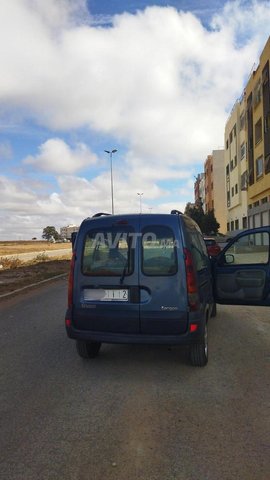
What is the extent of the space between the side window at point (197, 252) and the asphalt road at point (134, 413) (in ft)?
3.98

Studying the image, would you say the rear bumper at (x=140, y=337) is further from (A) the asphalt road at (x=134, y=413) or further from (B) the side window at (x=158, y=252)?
(B) the side window at (x=158, y=252)

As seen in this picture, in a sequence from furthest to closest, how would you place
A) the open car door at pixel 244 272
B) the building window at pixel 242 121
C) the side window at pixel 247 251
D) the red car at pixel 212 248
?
the building window at pixel 242 121 < the red car at pixel 212 248 < the side window at pixel 247 251 < the open car door at pixel 244 272

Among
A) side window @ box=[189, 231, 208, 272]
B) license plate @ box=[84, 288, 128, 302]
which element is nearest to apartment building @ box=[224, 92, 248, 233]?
side window @ box=[189, 231, 208, 272]

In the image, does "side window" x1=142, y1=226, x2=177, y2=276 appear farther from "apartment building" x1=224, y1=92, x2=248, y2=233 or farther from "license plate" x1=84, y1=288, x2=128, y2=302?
"apartment building" x1=224, y1=92, x2=248, y2=233

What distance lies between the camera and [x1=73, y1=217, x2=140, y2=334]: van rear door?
15.8 ft

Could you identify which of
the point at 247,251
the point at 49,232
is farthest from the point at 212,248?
the point at 49,232

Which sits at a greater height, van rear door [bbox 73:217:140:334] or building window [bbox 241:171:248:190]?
building window [bbox 241:171:248:190]

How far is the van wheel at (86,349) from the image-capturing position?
5.37m

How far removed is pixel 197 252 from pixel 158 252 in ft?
2.79

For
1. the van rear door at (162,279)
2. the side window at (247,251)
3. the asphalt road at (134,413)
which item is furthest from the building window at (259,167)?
the van rear door at (162,279)

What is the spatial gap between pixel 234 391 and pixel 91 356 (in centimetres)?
205

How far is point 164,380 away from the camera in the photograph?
4.65 meters

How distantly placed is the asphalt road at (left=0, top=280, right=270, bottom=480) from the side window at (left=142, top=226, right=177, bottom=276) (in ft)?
4.01

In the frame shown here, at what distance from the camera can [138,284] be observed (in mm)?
4781
